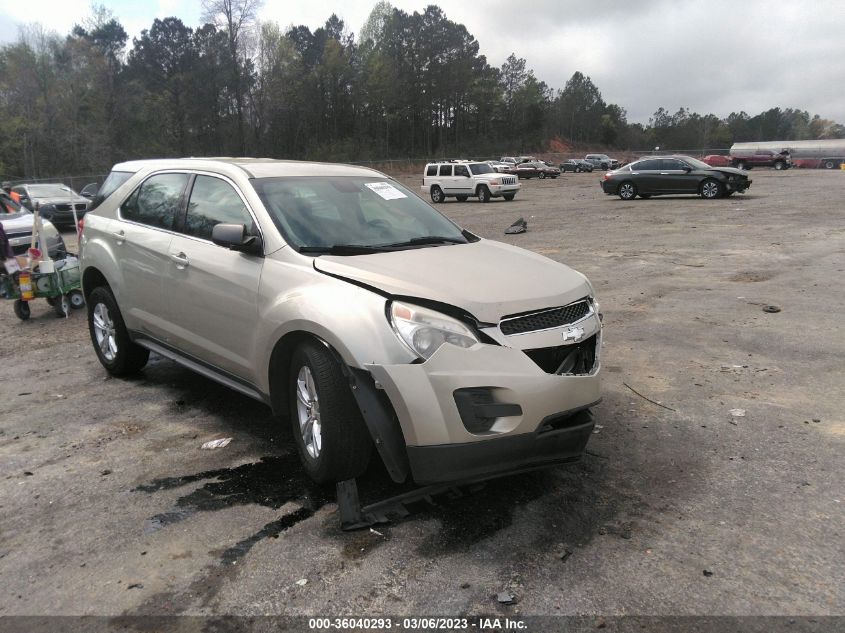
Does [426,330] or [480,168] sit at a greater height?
[480,168]

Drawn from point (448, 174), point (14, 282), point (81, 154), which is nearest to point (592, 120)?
point (81, 154)

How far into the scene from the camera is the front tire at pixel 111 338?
564cm

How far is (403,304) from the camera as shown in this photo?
3.24m

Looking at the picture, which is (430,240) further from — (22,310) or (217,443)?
(22,310)

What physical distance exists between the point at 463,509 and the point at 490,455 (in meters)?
0.52

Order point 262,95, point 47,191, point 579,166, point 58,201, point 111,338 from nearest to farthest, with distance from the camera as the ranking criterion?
1. point 111,338
2. point 58,201
3. point 47,191
4. point 579,166
5. point 262,95

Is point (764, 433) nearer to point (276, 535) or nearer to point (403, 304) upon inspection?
point (403, 304)

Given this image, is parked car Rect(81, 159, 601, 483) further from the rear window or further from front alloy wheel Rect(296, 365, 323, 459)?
the rear window

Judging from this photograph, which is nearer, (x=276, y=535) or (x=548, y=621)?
(x=548, y=621)

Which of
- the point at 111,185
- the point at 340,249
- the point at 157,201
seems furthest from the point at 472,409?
the point at 111,185

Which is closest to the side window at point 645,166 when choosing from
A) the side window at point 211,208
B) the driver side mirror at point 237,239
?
the side window at point 211,208

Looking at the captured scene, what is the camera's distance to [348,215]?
14.3ft

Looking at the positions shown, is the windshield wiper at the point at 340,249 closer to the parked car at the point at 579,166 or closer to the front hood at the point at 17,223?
the front hood at the point at 17,223

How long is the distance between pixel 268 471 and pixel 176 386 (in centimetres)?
214
